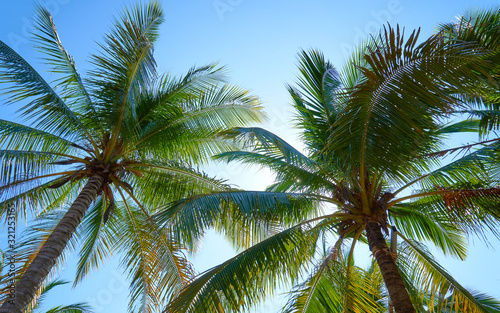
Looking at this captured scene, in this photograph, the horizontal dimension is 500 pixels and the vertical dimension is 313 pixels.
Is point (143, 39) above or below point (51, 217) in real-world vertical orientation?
above

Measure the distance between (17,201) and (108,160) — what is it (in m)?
1.90

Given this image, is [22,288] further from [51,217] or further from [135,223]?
[51,217]

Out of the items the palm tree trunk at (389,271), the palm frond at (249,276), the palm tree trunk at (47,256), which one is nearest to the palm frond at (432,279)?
the palm tree trunk at (389,271)

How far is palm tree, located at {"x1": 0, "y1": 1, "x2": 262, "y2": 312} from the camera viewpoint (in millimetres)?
7523

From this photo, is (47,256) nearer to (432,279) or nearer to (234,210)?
(234,210)

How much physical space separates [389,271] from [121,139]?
5666 mm

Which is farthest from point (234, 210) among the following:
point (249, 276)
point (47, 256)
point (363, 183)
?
point (47, 256)

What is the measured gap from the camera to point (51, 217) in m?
9.20

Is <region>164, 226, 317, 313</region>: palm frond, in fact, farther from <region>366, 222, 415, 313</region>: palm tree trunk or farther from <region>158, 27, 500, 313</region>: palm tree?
<region>366, 222, 415, 313</region>: palm tree trunk

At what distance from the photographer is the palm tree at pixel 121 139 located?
7523 mm

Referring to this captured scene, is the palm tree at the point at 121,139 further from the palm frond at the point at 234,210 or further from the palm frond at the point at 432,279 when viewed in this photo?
the palm frond at the point at 432,279

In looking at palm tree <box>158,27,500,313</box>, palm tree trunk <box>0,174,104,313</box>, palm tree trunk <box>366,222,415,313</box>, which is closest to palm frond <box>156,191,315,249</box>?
palm tree <box>158,27,500,313</box>

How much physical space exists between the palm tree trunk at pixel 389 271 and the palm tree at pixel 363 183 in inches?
0.6

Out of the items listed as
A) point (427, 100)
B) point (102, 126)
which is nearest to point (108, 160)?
point (102, 126)
